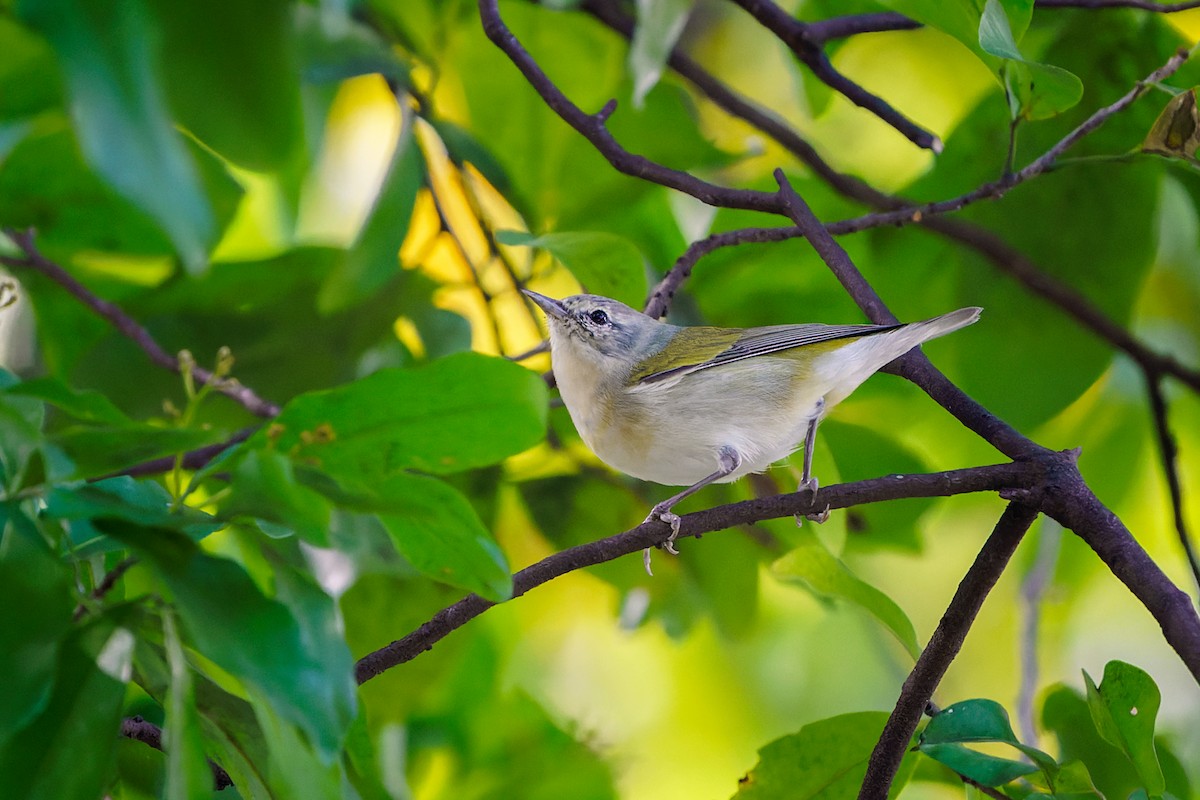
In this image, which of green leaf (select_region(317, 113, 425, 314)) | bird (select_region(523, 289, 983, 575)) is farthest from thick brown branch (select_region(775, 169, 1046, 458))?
green leaf (select_region(317, 113, 425, 314))

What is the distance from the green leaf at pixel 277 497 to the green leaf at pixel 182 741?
10 centimetres

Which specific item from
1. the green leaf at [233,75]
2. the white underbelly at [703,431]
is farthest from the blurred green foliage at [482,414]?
the white underbelly at [703,431]

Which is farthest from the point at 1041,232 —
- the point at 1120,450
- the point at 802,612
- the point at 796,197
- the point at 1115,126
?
the point at 802,612

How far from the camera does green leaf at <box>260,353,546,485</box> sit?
2.65 feet

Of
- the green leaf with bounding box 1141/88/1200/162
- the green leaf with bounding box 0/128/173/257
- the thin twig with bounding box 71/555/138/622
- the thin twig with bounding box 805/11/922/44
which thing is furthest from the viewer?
the green leaf with bounding box 0/128/173/257

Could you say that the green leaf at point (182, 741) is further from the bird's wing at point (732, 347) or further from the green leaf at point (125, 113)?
the bird's wing at point (732, 347)

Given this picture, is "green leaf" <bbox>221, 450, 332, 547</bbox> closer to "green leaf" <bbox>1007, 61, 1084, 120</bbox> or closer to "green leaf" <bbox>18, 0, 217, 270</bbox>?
"green leaf" <bbox>18, 0, 217, 270</bbox>

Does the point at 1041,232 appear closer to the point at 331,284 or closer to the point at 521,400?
the point at 331,284

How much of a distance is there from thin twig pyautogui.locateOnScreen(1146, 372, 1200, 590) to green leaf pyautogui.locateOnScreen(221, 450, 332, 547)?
3.05ft

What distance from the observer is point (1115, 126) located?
1.77m

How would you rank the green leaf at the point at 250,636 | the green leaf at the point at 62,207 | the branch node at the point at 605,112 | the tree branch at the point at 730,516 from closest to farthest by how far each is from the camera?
1. the green leaf at the point at 250,636
2. the tree branch at the point at 730,516
3. the branch node at the point at 605,112
4. the green leaf at the point at 62,207

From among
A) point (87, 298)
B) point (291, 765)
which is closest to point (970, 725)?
point (291, 765)

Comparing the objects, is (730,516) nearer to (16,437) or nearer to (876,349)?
(876,349)

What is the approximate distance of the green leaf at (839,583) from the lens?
115 centimetres
